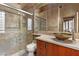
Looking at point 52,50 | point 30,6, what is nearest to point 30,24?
point 30,6

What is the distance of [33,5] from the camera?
6.84ft

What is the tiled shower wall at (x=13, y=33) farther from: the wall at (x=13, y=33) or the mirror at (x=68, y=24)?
the mirror at (x=68, y=24)

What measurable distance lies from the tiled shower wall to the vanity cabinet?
234mm

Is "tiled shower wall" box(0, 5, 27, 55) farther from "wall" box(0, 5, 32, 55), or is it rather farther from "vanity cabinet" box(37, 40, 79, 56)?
"vanity cabinet" box(37, 40, 79, 56)

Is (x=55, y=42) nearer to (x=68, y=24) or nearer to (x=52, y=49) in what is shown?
(x=52, y=49)

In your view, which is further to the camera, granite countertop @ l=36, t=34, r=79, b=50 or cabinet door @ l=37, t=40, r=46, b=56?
cabinet door @ l=37, t=40, r=46, b=56

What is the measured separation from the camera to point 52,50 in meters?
2.04

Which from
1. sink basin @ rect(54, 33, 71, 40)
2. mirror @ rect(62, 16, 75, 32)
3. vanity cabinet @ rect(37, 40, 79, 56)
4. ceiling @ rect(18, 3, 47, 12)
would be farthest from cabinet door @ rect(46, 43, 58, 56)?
ceiling @ rect(18, 3, 47, 12)

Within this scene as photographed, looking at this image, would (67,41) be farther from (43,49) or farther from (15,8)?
(15,8)

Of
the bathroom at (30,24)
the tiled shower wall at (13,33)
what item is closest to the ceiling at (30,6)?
the bathroom at (30,24)

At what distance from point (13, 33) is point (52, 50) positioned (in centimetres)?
60

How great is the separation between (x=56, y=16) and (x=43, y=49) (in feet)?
1.68

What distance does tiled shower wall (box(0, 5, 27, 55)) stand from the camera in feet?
6.64

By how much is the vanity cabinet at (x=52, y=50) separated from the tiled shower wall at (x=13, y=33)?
0.23m
